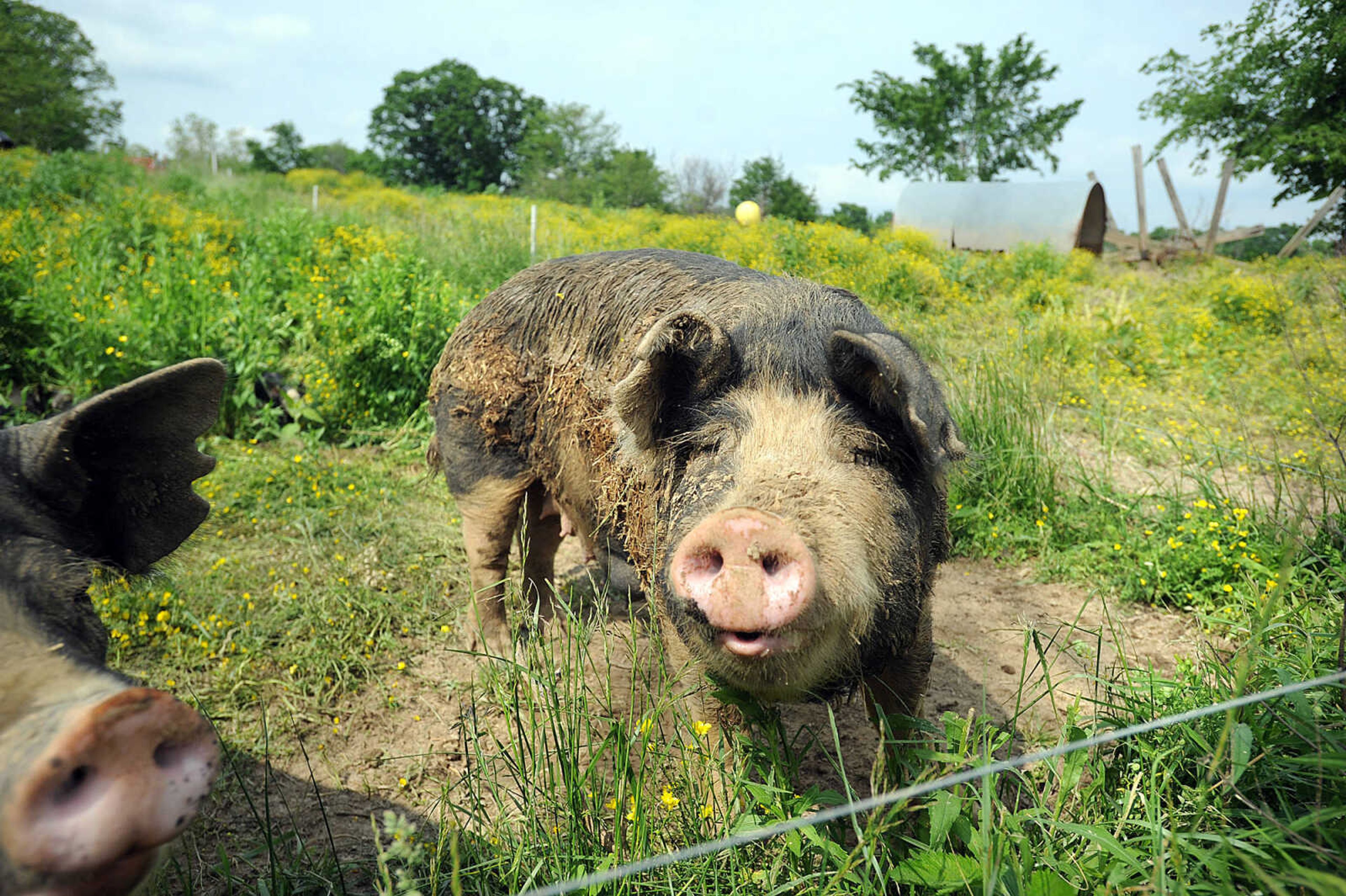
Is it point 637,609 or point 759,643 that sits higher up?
point 759,643

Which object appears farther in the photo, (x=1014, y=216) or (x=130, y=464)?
(x=1014, y=216)

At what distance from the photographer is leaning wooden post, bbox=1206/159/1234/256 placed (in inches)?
658

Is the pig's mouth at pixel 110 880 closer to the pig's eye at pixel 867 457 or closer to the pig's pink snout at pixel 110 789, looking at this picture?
the pig's pink snout at pixel 110 789

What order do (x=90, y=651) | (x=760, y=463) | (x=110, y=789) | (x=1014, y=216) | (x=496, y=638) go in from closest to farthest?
(x=110, y=789), (x=90, y=651), (x=760, y=463), (x=496, y=638), (x=1014, y=216)

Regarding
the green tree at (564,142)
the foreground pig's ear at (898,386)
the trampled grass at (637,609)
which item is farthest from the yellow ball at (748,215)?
the green tree at (564,142)

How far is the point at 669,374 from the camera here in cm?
230

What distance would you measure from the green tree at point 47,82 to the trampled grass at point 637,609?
32.0 m

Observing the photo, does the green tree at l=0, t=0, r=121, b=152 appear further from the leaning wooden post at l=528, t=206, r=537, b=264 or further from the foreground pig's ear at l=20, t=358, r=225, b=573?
the foreground pig's ear at l=20, t=358, r=225, b=573

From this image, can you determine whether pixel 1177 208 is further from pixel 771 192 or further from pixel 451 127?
pixel 451 127

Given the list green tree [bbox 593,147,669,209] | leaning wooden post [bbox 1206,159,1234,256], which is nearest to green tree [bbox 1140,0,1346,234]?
leaning wooden post [bbox 1206,159,1234,256]

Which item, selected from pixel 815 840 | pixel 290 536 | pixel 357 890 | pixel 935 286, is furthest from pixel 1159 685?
pixel 935 286

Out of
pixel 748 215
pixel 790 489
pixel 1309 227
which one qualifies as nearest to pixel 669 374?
pixel 790 489

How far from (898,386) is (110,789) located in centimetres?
173

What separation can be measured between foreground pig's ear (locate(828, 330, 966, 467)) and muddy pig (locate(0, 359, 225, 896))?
156 cm
